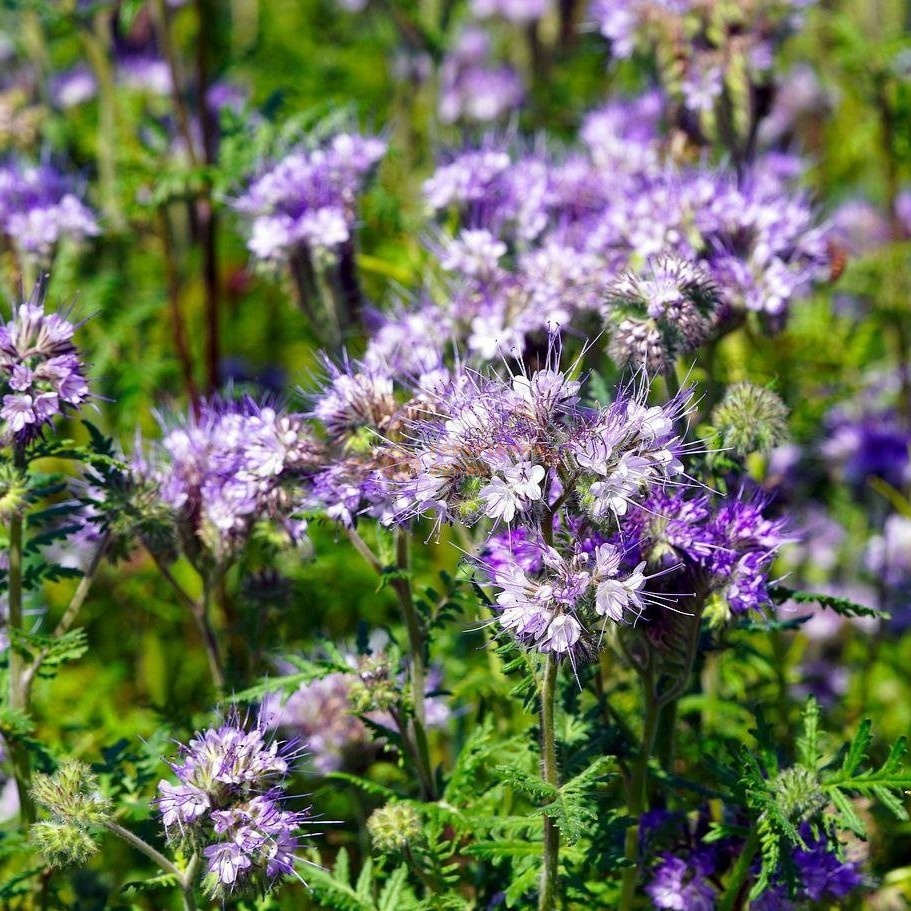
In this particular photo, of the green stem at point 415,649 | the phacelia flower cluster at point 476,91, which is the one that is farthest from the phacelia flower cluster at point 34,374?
the phacelia flower cluster at point 476,91

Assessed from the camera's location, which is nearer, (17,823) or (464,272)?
(17,823)

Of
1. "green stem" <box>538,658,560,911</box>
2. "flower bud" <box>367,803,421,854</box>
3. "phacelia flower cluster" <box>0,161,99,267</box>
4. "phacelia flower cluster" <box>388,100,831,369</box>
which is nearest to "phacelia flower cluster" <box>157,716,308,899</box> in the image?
"flower bud" <box>367,803,421,854</box>

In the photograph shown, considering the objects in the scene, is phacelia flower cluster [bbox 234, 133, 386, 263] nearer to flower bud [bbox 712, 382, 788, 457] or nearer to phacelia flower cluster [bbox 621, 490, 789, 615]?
flower bud [bbox 712, 382, 788, 457]

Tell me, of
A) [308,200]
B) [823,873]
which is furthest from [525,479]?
[308,200]

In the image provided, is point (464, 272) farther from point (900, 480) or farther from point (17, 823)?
point (900, 480)

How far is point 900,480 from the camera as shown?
15.0ft

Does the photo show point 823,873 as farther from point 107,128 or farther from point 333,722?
point 107,128

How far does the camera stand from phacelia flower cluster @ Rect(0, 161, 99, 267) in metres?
3.85

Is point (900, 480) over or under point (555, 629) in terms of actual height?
under

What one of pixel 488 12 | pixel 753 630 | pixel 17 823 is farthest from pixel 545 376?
pixel 488 12

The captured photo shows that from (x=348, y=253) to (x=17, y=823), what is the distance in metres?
1.66

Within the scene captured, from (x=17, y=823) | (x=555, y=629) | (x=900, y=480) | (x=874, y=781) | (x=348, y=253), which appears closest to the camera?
(x=555, y=629)

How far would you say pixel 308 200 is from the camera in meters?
3.49

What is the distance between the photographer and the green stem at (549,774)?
2.27m
